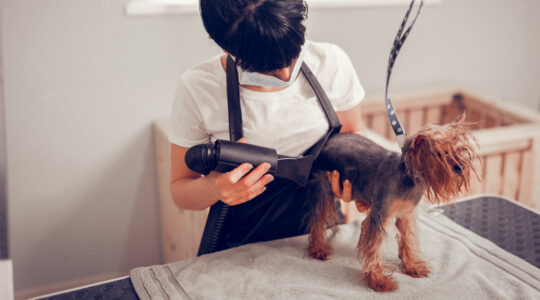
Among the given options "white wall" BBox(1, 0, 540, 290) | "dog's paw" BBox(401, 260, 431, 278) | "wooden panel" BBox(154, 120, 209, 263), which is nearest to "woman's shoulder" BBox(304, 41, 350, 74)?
"dog's paw" BBox(401, 260, 431, 278)

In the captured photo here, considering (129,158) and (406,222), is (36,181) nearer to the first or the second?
(129,158)

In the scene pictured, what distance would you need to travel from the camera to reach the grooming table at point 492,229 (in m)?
0.94

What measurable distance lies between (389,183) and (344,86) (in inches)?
12.9

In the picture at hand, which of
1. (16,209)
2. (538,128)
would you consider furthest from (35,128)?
(538,128)

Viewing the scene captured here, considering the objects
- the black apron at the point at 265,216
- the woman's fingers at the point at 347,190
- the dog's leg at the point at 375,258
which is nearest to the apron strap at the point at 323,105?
the black apron at the point at 265,216

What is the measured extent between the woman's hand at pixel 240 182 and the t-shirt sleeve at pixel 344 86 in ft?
1.10

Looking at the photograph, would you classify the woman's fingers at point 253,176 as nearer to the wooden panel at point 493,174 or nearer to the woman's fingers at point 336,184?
the woman's fingers at point 336,184

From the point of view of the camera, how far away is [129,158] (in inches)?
79.4

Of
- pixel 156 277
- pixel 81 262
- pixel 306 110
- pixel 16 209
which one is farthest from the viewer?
pixel 81 262

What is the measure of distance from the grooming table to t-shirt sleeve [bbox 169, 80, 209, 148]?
0.32 meters

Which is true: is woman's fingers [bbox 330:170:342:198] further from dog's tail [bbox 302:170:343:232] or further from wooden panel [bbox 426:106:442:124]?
wooden panel [bbox 426:106:442:124]

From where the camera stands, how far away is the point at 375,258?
3.01 ft

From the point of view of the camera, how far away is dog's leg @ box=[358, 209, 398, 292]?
912mm

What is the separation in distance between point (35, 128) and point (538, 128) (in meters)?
1.98
